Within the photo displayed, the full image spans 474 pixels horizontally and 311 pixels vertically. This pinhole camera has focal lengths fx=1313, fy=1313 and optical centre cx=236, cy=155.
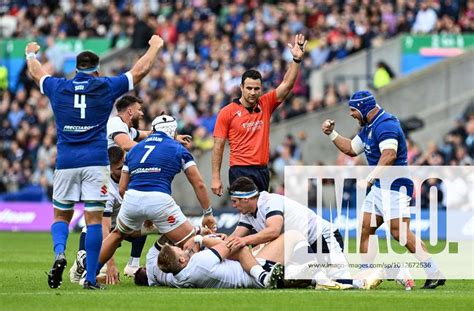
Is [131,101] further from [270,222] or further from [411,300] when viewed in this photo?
[411,300]

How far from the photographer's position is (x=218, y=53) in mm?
36188

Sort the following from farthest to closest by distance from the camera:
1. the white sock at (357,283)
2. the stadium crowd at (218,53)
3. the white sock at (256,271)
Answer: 1. the stadium crowd at (218,53)
2. the white sock at (357,283)
3. the white sock at (256,271)

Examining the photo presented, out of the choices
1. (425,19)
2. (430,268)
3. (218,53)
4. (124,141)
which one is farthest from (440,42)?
(430,268)

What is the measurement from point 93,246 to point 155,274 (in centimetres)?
124

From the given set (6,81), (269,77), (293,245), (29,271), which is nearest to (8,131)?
(6,81)

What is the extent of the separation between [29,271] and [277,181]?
13.5m

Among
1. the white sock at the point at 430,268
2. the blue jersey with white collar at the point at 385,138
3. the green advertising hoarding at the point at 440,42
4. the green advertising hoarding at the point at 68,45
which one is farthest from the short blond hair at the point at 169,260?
the green advertising hoarding at the point at 68,45

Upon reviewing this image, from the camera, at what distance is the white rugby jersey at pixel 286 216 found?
1616 cm

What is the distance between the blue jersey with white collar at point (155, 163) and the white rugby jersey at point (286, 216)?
1.02 metres

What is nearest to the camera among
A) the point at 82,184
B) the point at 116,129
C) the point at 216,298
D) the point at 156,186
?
the point at 216,298

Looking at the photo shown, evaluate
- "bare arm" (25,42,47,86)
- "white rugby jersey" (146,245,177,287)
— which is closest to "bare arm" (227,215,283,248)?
"white rugby jersey" (146,245,177,287)

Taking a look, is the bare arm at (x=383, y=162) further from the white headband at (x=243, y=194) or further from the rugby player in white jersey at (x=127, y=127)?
the rugby player in white jersey at (x=127, y=127)

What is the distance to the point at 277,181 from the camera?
104 feet

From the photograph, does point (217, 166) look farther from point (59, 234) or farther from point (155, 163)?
point (59, 234)
